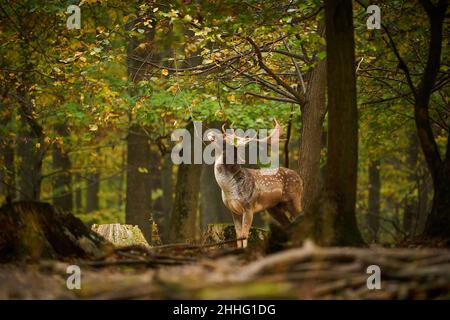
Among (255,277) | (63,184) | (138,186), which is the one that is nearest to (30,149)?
(138,186)

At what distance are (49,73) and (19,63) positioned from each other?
1535 mm

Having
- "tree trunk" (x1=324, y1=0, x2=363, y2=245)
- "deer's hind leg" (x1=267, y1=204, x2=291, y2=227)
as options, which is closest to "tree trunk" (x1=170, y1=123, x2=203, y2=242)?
"deer's hind leg" (x1=267, y1=204, x2=291, y2=227)

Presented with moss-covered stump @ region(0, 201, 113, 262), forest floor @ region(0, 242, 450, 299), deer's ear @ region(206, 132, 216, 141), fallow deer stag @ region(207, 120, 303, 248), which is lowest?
forest floor @ region(0, 242, 450, 299)

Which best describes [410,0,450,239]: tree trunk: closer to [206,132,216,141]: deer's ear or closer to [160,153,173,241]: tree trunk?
[206,132,216,141]: deer's ear

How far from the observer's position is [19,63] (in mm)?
15211

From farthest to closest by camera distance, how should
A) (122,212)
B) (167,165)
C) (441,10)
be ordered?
1. (122,212)
2. (167,165)
3. (441,10)

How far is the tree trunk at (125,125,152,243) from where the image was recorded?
20359mm

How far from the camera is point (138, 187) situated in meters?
20.6

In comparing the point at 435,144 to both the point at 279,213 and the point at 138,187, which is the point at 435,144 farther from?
the point at 138,187

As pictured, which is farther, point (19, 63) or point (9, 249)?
point (19, 63)

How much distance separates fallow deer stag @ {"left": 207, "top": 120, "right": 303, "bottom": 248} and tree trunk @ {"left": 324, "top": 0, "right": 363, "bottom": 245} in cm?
420

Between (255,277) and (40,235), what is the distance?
2580mm

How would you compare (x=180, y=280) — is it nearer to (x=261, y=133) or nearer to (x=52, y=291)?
(x=52, y=291)
